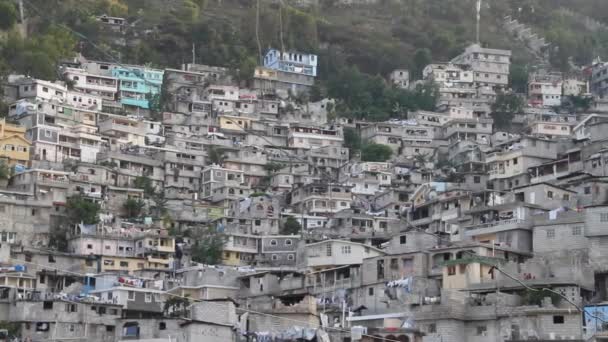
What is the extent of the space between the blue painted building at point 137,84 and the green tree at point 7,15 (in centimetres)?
752

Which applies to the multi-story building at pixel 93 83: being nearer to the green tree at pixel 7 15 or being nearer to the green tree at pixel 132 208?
the green tree at pixel 7 15

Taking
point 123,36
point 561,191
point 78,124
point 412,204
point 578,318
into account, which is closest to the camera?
point 578,318

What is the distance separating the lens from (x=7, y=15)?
77000 mm

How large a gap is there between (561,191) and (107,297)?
55.8 ft

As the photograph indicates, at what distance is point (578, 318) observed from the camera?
36.1 meters

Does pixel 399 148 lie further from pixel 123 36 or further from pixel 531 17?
pixel 531 17

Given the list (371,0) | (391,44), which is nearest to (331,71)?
(391,44)

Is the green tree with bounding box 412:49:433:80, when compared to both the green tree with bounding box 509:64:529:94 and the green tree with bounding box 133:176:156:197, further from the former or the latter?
the green tree with bounding box 133:176:156:197

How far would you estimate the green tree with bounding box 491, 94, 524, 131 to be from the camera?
254 feet

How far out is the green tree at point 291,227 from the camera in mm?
57000

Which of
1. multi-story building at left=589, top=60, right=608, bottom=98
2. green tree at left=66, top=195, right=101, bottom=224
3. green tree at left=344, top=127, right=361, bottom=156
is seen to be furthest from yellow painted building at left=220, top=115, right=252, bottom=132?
multi-story building at left=589, top=60, right=608, bottom=98

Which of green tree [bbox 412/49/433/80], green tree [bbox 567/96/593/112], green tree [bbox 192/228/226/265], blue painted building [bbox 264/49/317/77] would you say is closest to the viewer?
green tree [bbox 192/228/226/265]

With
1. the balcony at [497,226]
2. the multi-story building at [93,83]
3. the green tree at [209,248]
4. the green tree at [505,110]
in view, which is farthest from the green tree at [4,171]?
the green tree at [505,110]

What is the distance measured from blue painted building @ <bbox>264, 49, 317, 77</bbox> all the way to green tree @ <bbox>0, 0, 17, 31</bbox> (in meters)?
15.8
